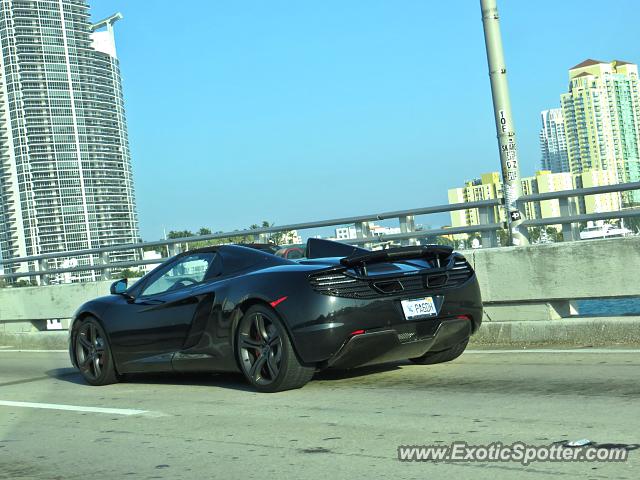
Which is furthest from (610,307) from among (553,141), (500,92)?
(553,141)

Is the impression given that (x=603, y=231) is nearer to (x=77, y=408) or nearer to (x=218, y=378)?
(x=218, y=378)

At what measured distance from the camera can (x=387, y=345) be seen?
7.50 m

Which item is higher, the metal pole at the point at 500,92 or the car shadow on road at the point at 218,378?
the metal pole at the point at 500,92

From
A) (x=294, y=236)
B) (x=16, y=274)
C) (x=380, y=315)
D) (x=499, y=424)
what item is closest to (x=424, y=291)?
(x=380, y=315)

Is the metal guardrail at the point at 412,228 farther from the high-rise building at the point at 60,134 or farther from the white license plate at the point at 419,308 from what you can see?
the high-rise building at the point at 60,134

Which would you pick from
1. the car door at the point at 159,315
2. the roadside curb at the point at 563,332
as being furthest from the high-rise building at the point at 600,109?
the car door at the point at 159,315

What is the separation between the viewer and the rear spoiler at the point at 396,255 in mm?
7559

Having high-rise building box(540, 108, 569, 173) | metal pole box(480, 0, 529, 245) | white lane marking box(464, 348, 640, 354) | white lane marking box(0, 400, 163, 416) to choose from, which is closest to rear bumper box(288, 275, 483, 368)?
white lane marking box(0, 400, 163, 416)

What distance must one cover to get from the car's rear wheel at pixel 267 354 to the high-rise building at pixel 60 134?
270 ft

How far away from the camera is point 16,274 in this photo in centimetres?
1817

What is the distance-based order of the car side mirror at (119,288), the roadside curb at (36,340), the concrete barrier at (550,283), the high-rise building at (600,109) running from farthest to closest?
1. the high-rise building at (600,109)
2. the roadside curb at (36,340)
3. the concrete barrier at (550,283)
4. the car side mirror at (119,288)

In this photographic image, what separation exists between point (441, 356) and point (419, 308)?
4.61 feet

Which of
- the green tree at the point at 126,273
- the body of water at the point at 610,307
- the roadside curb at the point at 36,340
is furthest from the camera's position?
the green tree at the point at 126,273

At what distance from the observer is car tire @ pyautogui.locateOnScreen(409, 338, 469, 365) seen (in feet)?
28.9
